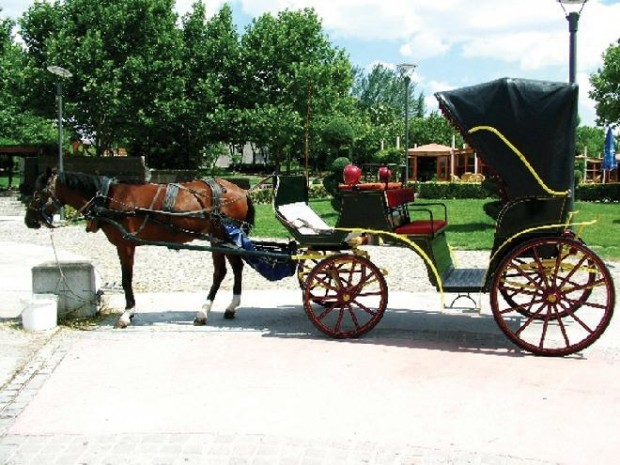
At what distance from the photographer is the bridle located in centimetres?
881

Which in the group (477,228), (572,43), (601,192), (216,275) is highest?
(572,43)

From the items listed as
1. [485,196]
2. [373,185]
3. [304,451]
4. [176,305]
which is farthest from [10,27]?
[304,451]

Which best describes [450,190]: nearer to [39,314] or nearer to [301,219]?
[301,219]

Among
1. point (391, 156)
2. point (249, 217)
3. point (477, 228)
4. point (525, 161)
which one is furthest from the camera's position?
point (391, 156)

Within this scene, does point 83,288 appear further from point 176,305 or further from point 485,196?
point 485,196

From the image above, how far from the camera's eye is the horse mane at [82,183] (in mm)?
8867

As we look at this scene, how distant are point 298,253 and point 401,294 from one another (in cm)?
275

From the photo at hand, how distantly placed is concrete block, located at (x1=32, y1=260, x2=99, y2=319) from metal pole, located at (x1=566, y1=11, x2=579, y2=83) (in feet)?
23.4

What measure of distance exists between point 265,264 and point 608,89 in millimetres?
37545

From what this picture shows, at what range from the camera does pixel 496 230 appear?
7.57 meters

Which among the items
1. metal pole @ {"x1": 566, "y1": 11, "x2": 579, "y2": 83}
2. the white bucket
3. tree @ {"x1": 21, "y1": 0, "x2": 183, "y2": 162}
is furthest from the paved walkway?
tree @ {"x1": 21, "y1": 0, "x2": 183, "y2": 162}

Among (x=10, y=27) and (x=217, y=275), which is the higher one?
(x=10, y=27)

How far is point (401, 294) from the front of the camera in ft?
35.9

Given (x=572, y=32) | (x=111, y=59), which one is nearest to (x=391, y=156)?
(x=111, y=59)
